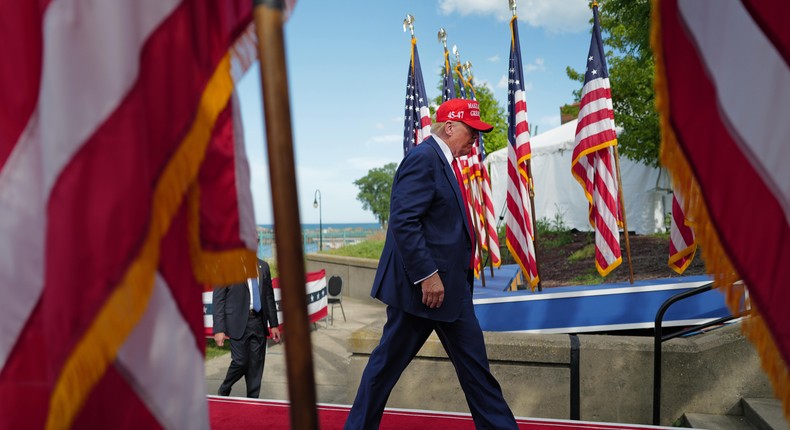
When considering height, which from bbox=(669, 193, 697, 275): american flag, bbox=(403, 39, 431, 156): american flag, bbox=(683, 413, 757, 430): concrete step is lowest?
bbox=(683, 413, 757, 430): concrete step

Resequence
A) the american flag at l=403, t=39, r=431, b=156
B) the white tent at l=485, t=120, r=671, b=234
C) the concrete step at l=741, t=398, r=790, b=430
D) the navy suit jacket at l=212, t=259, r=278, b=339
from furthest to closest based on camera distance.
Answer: the white tent at l=485, t=120, r=671, b=234
the american flag at l=403, t=39, r=431, b=156
the navy suit jacket at l=212, t=259, r=278, b=339
the concrete step at l=741, t=398, r=790, b=430

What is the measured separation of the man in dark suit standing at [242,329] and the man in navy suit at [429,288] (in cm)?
210

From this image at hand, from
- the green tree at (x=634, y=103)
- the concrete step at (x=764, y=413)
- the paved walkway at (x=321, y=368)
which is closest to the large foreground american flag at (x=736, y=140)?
the concrete step at (x=764, y=413)

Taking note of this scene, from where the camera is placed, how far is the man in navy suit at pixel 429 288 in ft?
10.4

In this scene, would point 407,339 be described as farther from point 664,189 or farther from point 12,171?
point 664,189

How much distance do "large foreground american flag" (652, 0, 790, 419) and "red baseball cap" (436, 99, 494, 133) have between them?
80.2 inches

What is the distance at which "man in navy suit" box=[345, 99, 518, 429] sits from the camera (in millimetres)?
3178

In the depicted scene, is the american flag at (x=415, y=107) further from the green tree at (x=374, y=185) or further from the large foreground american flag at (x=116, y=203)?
the green tree at (x=374, y=185)

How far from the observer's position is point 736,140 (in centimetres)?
136

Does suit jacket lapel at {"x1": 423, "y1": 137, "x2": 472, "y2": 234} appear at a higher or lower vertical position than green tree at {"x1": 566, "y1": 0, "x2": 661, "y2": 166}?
lower

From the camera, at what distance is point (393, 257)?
3439 millimetres

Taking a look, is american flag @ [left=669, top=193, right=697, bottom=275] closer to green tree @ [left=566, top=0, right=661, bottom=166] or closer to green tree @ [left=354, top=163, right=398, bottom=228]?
green tree @ [left=566, top=0, right=661, bottom=166]

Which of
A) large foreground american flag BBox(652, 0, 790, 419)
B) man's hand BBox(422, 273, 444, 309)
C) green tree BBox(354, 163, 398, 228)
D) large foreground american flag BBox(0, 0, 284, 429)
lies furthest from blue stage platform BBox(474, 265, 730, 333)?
green tree BBox(354, 163, 398, 228)

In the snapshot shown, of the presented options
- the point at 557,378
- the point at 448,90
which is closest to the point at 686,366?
the point at 557,378
